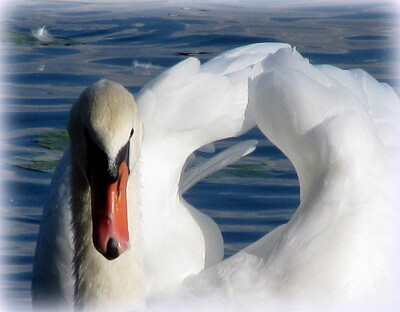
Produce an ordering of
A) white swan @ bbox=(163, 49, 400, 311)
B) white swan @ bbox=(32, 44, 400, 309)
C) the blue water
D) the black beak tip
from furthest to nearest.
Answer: the blue water
white swan @ bbox=(163, 49, 400, 311)
white swan @ bbox=(32, 44, 400, 309)
the black beak tip

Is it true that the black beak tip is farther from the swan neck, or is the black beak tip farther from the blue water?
the blue water

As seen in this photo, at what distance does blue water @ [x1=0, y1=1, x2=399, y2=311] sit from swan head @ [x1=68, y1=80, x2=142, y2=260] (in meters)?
2.08

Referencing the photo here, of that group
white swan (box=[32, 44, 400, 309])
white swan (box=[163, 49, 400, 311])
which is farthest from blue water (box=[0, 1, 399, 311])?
white swan (box=[163, 49, 400, 311])

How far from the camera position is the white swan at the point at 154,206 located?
4113 mm

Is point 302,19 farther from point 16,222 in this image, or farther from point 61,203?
point 61,203

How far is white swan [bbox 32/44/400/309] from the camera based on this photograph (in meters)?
Answer: 4.27

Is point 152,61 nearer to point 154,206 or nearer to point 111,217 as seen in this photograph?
point 154,206

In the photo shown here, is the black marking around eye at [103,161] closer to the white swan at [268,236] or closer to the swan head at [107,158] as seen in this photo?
the swan head at [107,158]

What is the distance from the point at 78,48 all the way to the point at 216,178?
8.42 ft

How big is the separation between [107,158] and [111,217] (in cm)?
19

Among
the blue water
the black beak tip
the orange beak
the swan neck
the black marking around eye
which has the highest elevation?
the black marking around eye

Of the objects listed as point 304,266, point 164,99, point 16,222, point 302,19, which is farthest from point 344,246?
point 302,19

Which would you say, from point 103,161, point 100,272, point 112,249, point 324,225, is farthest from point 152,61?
point 112,249

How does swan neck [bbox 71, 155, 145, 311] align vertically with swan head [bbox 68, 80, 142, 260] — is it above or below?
below
